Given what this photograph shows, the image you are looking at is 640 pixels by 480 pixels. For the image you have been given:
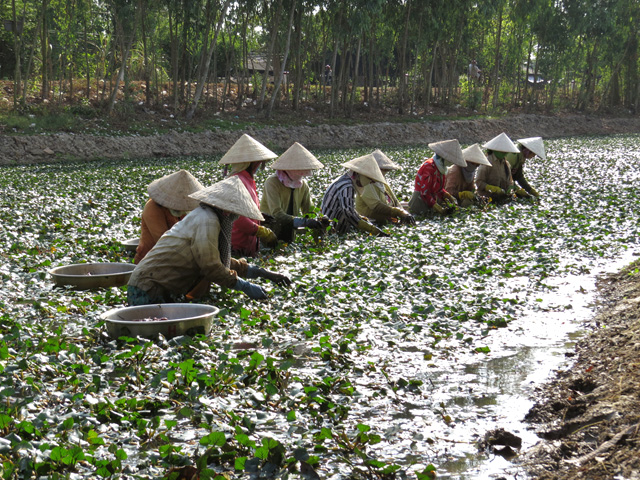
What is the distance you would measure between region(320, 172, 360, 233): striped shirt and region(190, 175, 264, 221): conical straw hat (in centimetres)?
414

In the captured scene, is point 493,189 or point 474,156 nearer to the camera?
point 474,156

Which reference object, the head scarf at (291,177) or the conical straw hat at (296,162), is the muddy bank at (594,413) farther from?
the head scarf at (291,177)

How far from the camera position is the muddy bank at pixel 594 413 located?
350 cm

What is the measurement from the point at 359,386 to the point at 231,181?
232 centimetres

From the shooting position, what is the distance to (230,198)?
599 centimetres

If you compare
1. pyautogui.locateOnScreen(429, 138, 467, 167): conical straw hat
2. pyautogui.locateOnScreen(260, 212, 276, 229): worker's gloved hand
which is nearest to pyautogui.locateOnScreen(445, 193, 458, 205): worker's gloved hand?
pyautogui.locateOnScreen(429, 138, 467, 167): conical straw hat

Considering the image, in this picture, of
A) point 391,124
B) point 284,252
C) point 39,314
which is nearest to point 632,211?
point 284,252

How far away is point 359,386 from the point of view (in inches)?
190

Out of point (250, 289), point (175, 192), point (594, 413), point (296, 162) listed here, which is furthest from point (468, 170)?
point (594, 413)

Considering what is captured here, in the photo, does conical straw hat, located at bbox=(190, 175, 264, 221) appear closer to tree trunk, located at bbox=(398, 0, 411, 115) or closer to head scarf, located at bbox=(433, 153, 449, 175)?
head scarf, located at bbox=(433, 153, 449, 175)

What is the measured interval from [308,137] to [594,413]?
28.0 m

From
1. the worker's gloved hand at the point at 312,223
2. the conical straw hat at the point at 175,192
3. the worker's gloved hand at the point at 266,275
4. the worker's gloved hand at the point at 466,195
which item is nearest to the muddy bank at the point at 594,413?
the worker's gloved hand at the point at 266,275

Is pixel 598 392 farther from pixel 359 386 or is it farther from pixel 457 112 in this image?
pixel 457 112

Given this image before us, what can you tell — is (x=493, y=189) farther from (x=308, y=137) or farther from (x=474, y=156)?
(x=308, y=137)
